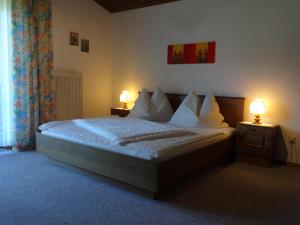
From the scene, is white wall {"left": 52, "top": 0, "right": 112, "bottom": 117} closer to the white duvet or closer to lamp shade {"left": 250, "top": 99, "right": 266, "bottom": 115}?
the white duvet

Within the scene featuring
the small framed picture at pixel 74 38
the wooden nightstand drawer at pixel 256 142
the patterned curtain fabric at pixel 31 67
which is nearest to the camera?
the wooden nightstand drawer at pixel 256 142

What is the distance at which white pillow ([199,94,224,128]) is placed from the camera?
400 centimetres

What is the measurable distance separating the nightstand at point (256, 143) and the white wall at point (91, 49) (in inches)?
116

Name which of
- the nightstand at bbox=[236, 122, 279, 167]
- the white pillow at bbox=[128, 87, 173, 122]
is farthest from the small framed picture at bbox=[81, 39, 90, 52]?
the nightstand at bbox=[236, 122, 279, 167]

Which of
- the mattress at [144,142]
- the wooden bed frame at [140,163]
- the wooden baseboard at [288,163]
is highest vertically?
the mattress at [144,142]

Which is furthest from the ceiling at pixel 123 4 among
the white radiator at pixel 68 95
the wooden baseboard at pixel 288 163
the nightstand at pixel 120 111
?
the wooden baseboard at pixel 288 163

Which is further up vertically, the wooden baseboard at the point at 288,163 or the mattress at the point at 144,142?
the mattress at the point at 144,142

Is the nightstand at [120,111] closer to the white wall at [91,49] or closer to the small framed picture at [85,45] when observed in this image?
the white wall at [91,49]

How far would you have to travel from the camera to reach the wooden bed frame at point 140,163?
8.49ft

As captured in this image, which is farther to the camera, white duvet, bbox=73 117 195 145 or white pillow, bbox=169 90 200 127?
white pillow, bbox=169 90 200 127

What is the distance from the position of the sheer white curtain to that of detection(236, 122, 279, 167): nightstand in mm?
3444

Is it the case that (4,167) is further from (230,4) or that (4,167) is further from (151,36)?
(230,4)

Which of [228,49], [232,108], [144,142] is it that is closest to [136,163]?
[144,142]

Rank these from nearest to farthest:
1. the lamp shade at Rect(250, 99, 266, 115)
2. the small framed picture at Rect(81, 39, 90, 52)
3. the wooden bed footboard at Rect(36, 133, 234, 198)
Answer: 1. the wooden bed footboard at Rect(36, 133, 234, 198)
2. the lamp shade at Rect(250, 99, 266, 115)
3. the small framed picture at Rect(81, 39, 90, 52)
